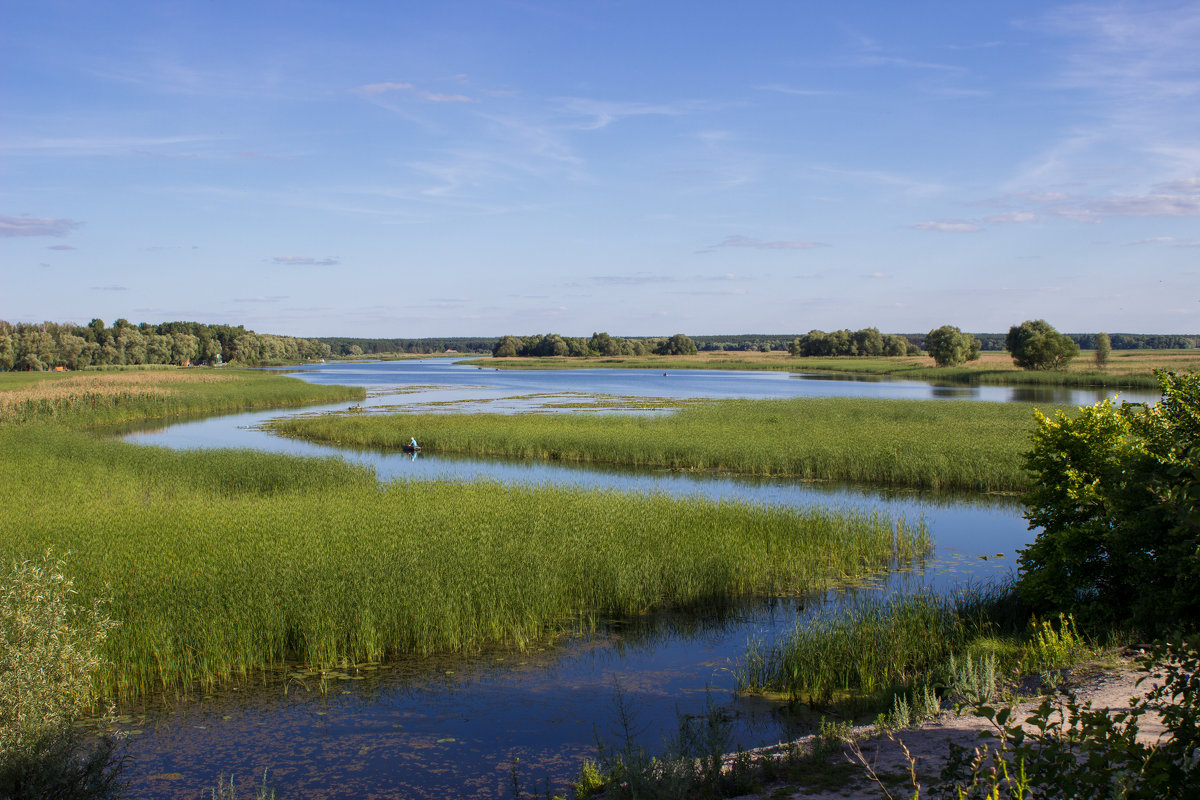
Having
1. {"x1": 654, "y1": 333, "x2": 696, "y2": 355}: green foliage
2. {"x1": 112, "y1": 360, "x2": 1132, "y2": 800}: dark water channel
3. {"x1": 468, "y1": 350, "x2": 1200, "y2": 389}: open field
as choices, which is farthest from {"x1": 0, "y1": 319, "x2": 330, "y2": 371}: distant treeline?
{"x1": 112, "y1": 360, "x2": 1132, "y2": 800}: dark water channel

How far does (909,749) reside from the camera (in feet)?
21.6

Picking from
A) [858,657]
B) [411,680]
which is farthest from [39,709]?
[858,657]

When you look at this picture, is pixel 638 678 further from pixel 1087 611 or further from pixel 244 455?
pixel 244 455

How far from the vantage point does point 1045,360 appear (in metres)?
91.6

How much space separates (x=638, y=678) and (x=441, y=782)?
3.07 metres

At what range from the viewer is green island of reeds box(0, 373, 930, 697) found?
1012cm

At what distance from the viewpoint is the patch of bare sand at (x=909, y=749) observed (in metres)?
5.78

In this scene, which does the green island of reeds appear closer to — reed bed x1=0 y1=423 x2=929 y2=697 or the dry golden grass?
reed bed x1=0 y1=423 x2=929 y2=697

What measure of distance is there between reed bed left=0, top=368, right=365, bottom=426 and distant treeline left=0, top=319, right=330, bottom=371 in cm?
4002

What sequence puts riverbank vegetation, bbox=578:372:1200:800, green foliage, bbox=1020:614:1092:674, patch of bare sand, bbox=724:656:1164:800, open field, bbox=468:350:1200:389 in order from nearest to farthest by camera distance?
patch of bare sand, bbox=724:656:1164:800 → riverbank vegetation, bbox=578:372:1200:800 → green foliage, bbox=1020:614:1092:674 → open field, bbox=468:350:1200:389

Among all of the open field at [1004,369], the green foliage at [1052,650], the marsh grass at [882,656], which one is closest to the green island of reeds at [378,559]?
the marsh grass at [882,656]

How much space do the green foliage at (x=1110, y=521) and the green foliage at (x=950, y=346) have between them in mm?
108140

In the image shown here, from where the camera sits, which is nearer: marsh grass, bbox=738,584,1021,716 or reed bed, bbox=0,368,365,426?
marsh grass, bbox=738,584,1021,716

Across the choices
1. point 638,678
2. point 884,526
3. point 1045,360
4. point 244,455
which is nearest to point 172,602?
point 638,678
